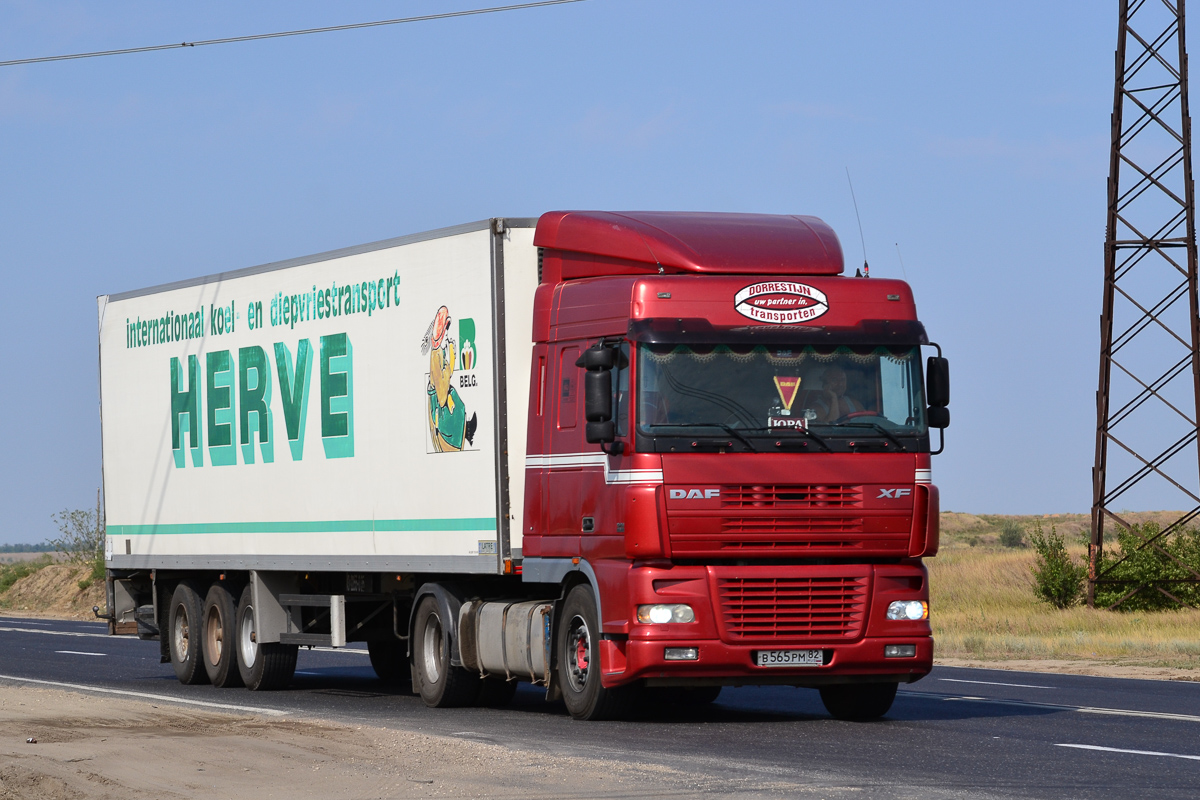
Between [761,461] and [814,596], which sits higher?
[761,461]

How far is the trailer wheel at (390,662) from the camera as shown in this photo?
69.8 ft

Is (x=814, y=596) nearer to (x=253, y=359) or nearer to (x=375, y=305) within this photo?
(x=375, y=305)

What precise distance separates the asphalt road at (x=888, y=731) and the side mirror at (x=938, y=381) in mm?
2546

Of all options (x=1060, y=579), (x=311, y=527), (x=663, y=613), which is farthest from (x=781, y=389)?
(x=1060, y=579)

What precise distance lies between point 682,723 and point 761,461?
99.3 inches

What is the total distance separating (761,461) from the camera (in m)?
14.1

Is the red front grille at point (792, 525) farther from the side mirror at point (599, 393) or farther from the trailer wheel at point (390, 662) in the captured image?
the trailer wheel at point (390, 662)

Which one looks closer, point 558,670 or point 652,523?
point 652,523

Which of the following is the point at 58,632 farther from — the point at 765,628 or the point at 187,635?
the point at 765,628

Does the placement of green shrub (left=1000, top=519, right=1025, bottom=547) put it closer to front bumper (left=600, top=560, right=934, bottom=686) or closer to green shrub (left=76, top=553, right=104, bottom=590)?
green shrub (left=76, top=553, right=104, bottom=590)

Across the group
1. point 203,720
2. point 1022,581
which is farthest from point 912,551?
point 1022,581

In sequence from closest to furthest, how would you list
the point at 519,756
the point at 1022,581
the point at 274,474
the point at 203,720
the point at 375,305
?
1. the point at 519,756
2. the point at 203,720
3. the point at 375,305
4. the point at 274,474
5. the point at 1022,581

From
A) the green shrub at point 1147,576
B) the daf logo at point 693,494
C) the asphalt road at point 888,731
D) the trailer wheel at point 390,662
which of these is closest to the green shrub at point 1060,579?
the green shrub at point 1147,576

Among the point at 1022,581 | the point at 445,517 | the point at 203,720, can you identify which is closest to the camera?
the point at 203,720
